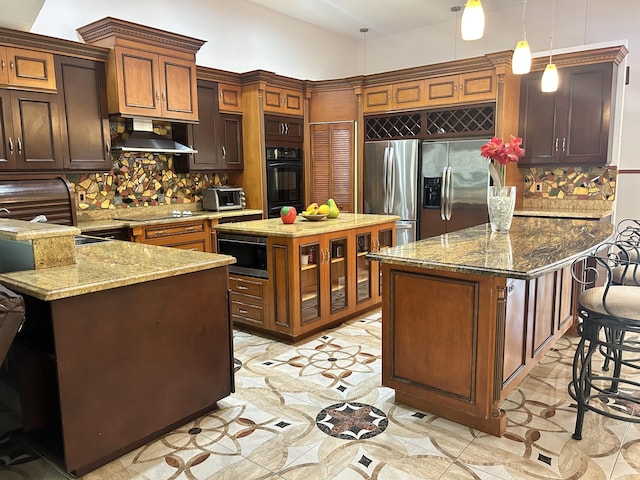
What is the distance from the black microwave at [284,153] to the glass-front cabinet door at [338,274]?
2385mm

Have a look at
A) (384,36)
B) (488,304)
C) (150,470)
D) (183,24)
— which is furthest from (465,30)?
(384,36)

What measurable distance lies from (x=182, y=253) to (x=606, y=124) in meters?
4.43

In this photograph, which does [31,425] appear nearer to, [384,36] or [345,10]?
[345,10]

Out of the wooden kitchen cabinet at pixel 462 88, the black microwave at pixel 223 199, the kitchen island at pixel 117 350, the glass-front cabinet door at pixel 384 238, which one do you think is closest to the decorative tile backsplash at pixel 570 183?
the wooden kitchen cabinet at pixel 462 88

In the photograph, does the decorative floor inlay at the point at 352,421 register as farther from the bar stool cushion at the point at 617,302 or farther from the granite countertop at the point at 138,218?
the granite countertop at the point at 138,218

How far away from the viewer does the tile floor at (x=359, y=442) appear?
6.61 feet

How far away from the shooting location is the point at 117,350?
206 centimetres

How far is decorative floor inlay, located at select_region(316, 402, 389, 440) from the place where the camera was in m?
2.32

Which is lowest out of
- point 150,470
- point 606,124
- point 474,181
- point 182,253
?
point 150,470

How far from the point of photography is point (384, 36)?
7.21 m

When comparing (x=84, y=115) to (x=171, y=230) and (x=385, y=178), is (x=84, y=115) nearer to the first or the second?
(x=171, y=230)

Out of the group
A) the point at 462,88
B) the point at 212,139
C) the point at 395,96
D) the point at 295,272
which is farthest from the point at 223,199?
the point at 462,88

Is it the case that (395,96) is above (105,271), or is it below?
above

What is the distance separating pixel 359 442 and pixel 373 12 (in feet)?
18.9
